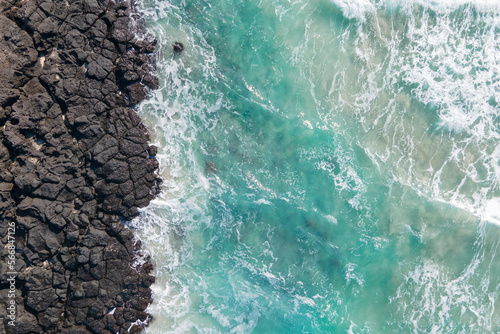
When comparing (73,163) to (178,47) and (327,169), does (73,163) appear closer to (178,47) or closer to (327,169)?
(178,47)

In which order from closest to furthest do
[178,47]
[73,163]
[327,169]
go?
[73,163] < [178,47] < [327,169]

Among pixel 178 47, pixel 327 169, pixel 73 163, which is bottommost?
pixel 73 163

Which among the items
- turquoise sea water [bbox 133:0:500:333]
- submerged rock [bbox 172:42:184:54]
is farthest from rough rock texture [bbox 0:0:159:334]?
turquoise sea water [bbox 133:0:500:333]

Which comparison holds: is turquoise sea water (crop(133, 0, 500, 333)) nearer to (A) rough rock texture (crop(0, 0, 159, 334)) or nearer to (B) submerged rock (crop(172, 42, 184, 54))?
(B) submerged rock (crop(172, 42, 184, 54))

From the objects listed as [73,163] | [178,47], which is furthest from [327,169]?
[73,163]

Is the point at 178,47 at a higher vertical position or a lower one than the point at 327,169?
higher

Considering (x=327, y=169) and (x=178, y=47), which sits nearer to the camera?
(x=178, y=47)

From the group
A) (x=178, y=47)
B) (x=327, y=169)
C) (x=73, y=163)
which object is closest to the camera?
(x=73, y=163)

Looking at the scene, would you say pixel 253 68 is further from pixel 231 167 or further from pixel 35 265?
pixel 35 265
